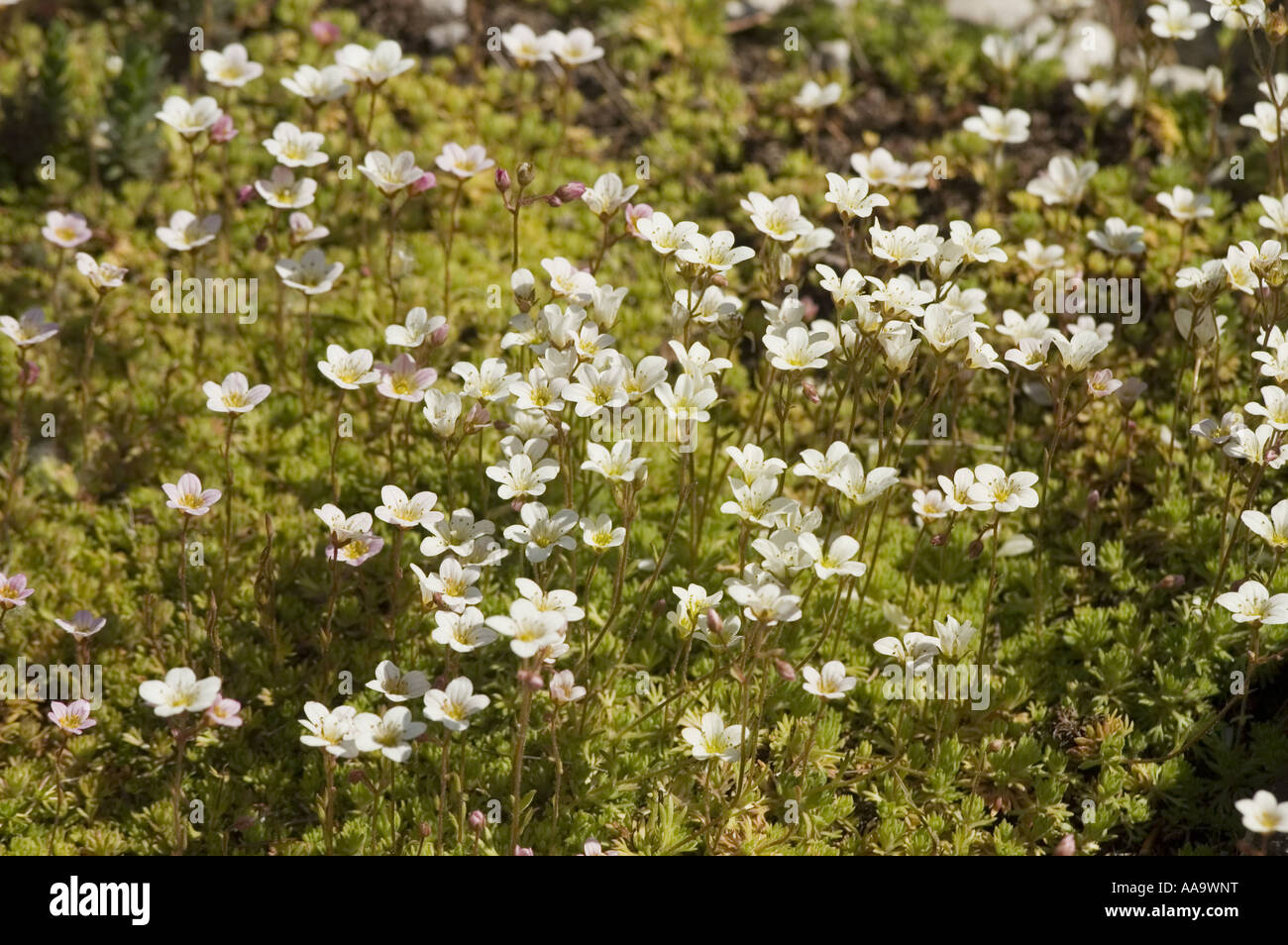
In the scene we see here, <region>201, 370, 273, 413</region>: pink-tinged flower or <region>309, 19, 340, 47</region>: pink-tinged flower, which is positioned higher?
<region>309, 19, 340, 47</region>: pink-tinged flower

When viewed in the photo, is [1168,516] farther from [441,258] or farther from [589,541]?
[441,258]

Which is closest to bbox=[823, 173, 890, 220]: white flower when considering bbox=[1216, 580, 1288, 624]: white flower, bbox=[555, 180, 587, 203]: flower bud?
bbox=[555, 180, 587, 203]: flower bud

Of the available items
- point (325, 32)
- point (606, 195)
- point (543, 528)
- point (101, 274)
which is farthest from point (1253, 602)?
→ point (325, 32)

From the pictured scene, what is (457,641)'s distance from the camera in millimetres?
3578

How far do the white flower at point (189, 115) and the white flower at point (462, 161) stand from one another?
2.67 ft

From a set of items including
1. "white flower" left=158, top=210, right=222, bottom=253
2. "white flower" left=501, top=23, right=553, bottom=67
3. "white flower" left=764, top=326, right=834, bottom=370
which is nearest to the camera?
"white flower" left=764, top=326, right=834, bottom=370

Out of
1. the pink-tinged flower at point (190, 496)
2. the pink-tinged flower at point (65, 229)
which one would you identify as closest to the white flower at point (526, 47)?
the pink-tinged flower at point (65, 229)

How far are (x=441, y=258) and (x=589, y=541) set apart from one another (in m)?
2.15

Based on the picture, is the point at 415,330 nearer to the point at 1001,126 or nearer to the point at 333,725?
the point at 333,725

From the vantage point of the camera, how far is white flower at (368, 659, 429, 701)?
3662 millimetres

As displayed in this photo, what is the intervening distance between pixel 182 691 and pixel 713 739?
1325 millimetres

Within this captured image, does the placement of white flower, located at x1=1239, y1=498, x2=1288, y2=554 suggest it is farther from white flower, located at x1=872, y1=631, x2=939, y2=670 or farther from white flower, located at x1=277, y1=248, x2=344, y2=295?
white flower, located at x1=277, y1=248, x2=344, y2=295

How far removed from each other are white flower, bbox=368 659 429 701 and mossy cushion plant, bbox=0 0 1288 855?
1cm

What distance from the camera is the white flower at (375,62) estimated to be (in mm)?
5070
